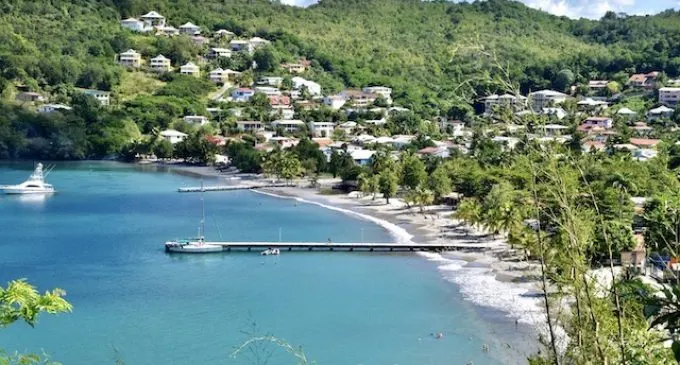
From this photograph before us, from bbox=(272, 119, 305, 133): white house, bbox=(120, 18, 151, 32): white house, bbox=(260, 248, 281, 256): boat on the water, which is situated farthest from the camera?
bbox=(120, 18, 151, 32): white house

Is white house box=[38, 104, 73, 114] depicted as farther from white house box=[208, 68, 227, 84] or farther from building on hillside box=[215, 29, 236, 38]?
building on hillside box=[215, 29, 236, 38]

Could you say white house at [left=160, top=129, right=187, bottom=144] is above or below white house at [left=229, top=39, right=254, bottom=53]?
below

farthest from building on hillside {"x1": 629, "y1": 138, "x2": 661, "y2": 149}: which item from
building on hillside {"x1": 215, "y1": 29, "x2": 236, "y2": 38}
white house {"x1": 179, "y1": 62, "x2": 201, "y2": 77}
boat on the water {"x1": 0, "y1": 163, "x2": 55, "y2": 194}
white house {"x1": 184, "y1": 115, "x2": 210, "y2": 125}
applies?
building on hillside {"x1": 215, "y1": 29, "x2": 236, "y2": 38}

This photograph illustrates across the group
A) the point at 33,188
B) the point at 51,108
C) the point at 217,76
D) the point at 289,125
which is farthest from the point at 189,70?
the point at 33,188

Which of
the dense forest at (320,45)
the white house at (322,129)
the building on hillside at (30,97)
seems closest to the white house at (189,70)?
the dense forest at (320,45)

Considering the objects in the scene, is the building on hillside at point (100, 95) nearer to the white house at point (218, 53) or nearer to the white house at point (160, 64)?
the white house at point (160, 64)

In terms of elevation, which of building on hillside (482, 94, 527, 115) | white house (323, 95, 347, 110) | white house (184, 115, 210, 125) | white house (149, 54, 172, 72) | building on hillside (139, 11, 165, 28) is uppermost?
building on hillside (139, 11, 165, 28)
